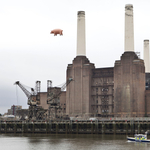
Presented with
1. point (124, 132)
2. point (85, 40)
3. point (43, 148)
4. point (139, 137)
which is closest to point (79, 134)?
point (124, 132)

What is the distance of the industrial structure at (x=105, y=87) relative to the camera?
12800 cm

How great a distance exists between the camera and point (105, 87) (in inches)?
5438

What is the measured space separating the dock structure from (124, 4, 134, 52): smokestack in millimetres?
30862

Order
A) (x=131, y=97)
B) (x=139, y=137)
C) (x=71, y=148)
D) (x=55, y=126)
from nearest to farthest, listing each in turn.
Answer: (x=71, y=148), (x=139, y=137), (x=55, y=126), (x=131, y=97)

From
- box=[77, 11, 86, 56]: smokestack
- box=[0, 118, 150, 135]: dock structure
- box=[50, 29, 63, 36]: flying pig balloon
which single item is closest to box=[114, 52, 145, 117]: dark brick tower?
box=[77, 11, 86, 56]: smokestack

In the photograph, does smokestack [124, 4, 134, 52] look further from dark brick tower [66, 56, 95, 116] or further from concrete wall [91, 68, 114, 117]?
dark brick tower [66, 56, 95, 116]

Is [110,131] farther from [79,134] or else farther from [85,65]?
[85,65]

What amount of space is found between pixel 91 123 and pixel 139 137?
25.4 meters

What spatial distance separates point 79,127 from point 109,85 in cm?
3288

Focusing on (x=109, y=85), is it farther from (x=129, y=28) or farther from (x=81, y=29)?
(x=81, y=29)

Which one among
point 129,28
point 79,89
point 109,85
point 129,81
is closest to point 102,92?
point 109,85

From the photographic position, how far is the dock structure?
102m

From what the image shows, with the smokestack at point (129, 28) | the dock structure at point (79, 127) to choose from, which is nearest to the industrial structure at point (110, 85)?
the smokestack at point (129, 28)

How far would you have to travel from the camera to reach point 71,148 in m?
71.2
